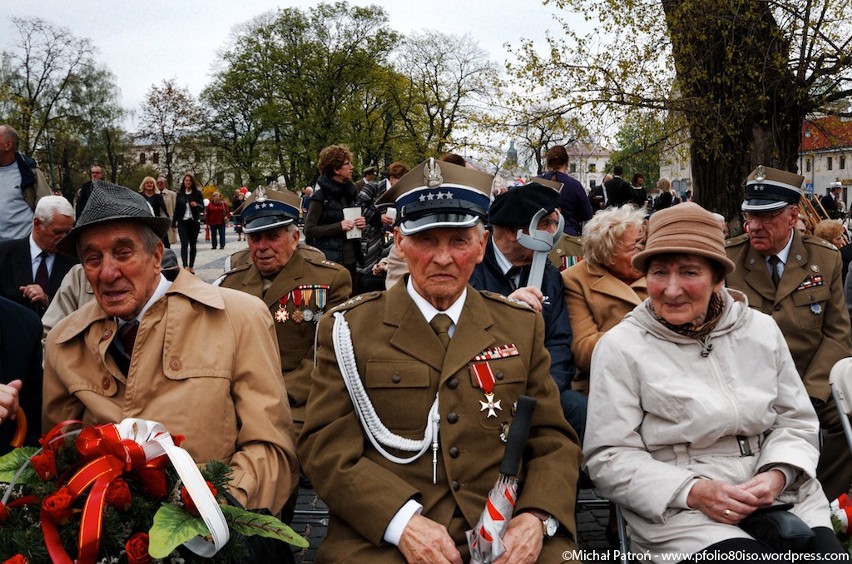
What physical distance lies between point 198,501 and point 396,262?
147 inches

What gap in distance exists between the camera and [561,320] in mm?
4125

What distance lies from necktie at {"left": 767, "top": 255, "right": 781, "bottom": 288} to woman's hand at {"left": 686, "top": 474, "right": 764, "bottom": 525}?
2356 mm

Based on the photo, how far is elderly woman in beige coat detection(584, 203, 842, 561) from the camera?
9.46 ft

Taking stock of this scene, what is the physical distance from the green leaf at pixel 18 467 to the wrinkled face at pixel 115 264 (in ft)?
2.03

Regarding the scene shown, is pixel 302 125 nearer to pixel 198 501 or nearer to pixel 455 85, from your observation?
pixel 455 85

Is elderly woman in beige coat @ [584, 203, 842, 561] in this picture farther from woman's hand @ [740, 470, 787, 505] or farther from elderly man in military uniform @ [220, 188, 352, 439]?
elderly man in military uniform @ [220, 188, 352, 439]

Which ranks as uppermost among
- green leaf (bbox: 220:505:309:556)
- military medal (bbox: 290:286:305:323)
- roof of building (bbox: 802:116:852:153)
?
roof of building (bbox: 802:116:852:153)

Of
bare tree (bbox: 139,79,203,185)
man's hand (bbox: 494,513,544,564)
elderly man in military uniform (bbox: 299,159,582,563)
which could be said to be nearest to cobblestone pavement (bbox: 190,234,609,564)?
elderly man in military uniform (bbox: 299,159,582,563)

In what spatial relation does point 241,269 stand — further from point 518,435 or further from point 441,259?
point 518,435

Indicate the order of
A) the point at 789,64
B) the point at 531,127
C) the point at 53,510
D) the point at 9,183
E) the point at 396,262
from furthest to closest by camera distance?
the point at 531,127 → the point at 789,64 → the point at 9,183 → the point at 396,262 → the point at 53,510

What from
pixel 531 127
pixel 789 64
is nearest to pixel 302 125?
pixel 531 127

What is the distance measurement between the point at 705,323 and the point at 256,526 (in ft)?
6.02

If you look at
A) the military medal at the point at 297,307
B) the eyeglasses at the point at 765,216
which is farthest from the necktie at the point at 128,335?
the eyeglasses at the point at 765,216

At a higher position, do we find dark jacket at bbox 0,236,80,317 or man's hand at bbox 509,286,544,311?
dark jacket at bbox 0,236,80,317
